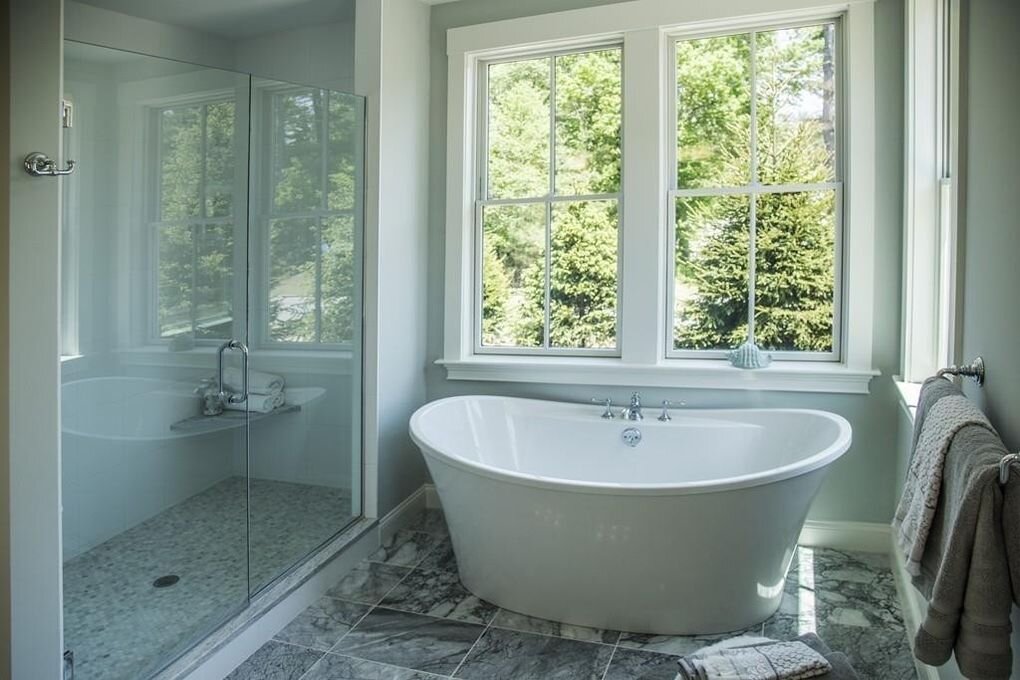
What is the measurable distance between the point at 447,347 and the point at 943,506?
2.55m

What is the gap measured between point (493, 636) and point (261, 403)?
50.3 inches

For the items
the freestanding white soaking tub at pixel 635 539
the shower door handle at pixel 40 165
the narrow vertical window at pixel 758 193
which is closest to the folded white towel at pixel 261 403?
the freestanding white soaking tub at pixel 635 539

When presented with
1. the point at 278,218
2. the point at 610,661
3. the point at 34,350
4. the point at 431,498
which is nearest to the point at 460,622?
the point at 610,661

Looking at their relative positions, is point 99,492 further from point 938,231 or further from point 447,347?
point 938,231

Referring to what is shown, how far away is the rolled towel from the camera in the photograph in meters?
1.62

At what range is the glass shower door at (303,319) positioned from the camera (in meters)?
2.63

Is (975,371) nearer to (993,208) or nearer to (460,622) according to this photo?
(993,208)

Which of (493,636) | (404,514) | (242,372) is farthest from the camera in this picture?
(404,514)

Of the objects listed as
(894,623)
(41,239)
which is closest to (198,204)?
(41,239)

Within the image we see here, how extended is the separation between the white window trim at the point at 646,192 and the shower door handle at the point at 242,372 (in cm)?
117

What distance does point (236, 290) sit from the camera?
2520 mm

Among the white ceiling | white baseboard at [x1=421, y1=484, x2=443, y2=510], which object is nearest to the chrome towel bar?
white baseboard at [x1=421, y1=484, x2=443, y2=510]

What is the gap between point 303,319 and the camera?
9.31ft

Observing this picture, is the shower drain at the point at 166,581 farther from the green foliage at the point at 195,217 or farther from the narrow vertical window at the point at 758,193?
the narrow vertical window at the point at 758,193
